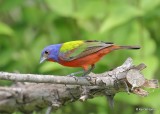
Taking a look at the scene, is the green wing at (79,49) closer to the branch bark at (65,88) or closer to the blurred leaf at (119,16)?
the branch bark at (65,88)

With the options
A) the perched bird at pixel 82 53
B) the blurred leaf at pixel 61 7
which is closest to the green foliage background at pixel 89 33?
the blurred leaf at pixel 61 7

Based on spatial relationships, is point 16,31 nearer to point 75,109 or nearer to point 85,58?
point 75,109

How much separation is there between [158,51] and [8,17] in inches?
63.0

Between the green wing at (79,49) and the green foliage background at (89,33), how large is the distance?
969mm

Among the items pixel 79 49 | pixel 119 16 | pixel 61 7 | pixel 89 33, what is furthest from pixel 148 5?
pixel 79 49

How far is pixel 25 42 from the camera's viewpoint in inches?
180

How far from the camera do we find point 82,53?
2.79m

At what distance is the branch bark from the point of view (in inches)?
95.4

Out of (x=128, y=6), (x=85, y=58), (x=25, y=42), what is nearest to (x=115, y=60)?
(x=128, y=6)

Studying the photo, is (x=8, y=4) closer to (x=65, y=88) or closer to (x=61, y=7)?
(x=61, y=7)

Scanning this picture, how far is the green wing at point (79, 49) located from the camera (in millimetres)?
2764

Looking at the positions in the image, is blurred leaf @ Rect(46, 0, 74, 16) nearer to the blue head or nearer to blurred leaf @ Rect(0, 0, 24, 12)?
blurred leaf @ Rect(0, 0, 24, 12)

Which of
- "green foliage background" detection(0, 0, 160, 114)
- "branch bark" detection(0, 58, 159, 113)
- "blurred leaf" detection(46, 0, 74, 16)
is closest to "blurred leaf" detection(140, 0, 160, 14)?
"green foliage background" detection(0, 0, 160, 114)

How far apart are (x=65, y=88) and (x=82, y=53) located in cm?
27
